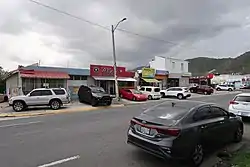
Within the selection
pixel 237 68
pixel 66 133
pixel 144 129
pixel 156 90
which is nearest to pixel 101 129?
pixel 66 133

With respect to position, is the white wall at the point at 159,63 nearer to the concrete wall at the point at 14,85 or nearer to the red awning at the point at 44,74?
the red awning at the point at 44,74

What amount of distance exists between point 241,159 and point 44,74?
26008 millimetres

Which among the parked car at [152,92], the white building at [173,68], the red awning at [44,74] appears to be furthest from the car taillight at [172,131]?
the white building at [173,68]

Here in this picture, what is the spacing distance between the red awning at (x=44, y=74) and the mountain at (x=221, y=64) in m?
127

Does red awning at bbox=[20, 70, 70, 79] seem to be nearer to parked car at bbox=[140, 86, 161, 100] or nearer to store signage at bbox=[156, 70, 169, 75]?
parked car at bbox=[140, 86, 161, 100]

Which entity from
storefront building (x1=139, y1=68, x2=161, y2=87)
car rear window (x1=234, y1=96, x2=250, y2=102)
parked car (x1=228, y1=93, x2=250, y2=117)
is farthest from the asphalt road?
storefront building (x1=139, y1=68, x2=161, y2=87)

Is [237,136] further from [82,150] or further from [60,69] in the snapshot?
[60,69]

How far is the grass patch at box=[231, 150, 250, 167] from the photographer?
6.24m

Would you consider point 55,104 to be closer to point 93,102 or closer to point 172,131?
point 93,102

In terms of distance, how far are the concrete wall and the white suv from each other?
22.2ft

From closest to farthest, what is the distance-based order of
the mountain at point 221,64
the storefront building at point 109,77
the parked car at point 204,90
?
the storefront building at point 109,77, the parked car at point 204,90, the mountain at point 221,64

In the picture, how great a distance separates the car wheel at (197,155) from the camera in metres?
6.29

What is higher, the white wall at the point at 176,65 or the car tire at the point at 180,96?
the white wall at the point at 176,65

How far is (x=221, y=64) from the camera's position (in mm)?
168375
